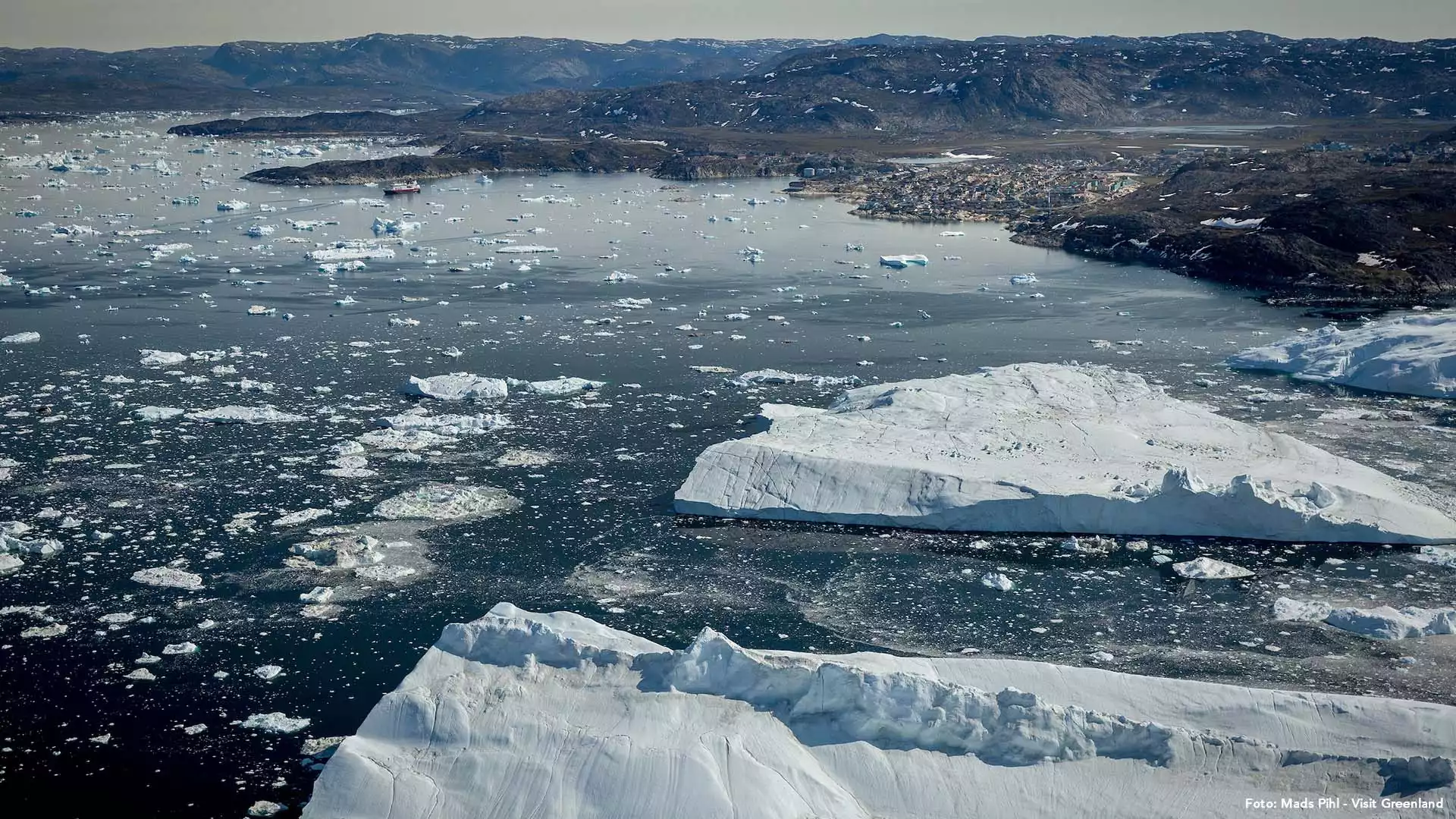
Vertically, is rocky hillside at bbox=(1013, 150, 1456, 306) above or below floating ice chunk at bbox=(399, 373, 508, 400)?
above

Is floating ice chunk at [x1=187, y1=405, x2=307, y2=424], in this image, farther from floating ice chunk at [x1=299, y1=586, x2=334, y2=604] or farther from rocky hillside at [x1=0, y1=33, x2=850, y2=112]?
rocky hillside at [x1=0, y1=33, x2=850, y2=112]

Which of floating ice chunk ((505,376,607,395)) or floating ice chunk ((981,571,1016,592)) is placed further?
floating ice chunk ((505,376,607,395))

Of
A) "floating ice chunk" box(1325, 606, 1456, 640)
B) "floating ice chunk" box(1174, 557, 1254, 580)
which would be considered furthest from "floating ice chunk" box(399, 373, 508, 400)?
"floating ice chunk" box(1325, 606, 1456, 640)

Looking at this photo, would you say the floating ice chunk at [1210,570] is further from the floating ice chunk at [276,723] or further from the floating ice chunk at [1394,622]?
the floating ice chunk at [276,723]

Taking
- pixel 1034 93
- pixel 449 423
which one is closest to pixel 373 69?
pixel 1034 93

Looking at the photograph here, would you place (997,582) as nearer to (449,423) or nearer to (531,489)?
(531,489)

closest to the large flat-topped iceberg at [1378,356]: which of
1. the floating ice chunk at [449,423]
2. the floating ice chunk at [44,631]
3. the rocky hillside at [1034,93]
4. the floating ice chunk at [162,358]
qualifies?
the floating ice chunk at [449,423]

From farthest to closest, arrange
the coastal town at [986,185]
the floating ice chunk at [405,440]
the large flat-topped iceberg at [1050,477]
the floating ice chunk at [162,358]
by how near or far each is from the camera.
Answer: the coastal town at [986,185] < the floating ice chunk at [162,358] < the floating ice chunk at [405,440] < the large flat-topped iceberg at [1050,477]
